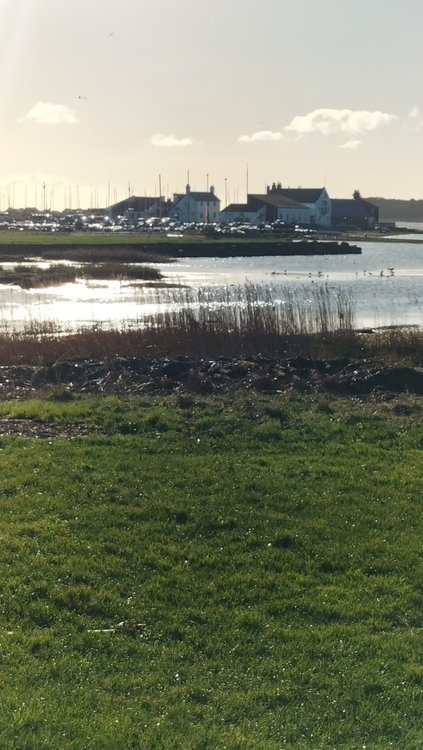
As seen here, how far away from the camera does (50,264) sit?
70.7 metres

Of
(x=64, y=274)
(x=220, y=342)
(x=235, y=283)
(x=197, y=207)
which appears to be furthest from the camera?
(x=197, y=207)

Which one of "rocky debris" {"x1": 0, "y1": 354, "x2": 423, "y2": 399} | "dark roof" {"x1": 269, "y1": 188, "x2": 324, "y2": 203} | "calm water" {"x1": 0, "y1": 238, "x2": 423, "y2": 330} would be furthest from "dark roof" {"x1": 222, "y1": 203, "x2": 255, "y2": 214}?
"rocky debris" {"x1": 0, "y1": 354, "x2": 423, "y2": 399}

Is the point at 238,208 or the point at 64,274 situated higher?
the point at 238,208

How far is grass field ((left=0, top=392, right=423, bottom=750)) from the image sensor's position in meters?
5.55

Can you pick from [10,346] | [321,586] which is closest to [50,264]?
[10,346]

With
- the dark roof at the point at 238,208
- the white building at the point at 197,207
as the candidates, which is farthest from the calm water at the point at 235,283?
the white building at the point at 197,207

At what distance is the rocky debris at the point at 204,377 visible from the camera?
57.1 ft

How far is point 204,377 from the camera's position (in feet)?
59.0

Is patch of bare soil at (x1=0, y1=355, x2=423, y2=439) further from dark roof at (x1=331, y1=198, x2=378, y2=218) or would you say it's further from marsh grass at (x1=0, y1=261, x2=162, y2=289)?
dark roof at (x1=331, y1=198, x2=378, y2=218)

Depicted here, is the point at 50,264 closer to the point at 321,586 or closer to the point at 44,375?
the point at 44,375

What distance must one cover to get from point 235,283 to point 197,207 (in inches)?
5079

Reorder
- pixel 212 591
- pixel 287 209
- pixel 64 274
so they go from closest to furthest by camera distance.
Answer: pixel 212 591 < pixel 64 274 < pixel 287 209

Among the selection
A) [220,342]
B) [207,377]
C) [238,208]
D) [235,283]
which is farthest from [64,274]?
[238,208]

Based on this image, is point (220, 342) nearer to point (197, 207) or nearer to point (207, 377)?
point (207, 377)
